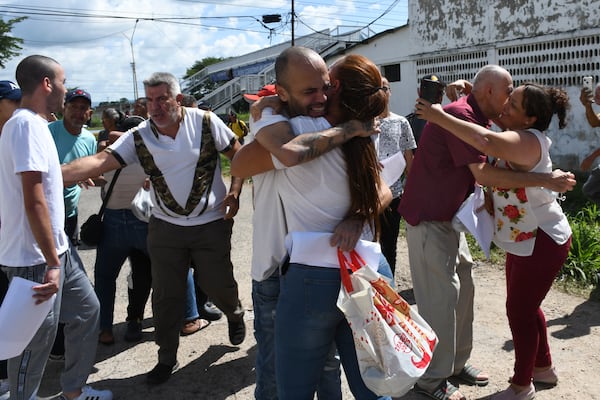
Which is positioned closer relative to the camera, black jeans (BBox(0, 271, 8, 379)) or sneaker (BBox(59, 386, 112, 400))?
sneaker (BBox(59, 386, 112, 400))

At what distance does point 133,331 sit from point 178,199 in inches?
56.3

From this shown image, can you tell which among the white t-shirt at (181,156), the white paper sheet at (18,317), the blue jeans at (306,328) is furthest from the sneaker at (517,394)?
the white paper sheet at (18,317)

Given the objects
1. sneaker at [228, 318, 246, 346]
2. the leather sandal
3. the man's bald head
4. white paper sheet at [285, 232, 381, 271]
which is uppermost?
the man's bald head

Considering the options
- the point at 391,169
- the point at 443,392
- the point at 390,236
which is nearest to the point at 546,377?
the point at 443,392

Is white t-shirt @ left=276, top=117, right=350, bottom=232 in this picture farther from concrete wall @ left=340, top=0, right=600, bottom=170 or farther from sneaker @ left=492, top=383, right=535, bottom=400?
concrete wall @ left=340, top=0, right=600, bottom=170

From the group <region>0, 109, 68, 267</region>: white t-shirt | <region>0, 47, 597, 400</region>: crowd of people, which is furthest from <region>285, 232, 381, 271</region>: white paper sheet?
<region>0, 109, 68, 267</region>: white t-shirt

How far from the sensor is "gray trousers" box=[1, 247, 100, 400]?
110 inches

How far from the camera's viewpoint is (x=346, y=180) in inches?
83.5

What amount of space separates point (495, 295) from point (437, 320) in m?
2.01

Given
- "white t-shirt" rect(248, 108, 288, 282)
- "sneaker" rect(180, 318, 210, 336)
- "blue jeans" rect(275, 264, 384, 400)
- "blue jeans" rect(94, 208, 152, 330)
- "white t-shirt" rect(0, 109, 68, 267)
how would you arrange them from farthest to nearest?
"sneaker" rect(180, 318, 210, 336)
"blue jeans" rect(94, 208, 152, 330)
"white t-shirt" rect(0, 109, 68, 267)
"white t-shirt" rect(248, 108, 288, 282)
"blue jeans" rect(275, 264, 384, 400)

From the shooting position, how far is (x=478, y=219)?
3.16 m

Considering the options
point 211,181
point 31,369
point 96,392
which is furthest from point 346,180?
point 96,392

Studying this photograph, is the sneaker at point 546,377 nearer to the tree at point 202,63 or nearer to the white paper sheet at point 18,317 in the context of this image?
the white paper sheet at point 18,317

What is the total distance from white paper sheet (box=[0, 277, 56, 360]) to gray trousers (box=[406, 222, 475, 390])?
2065 millimetres
